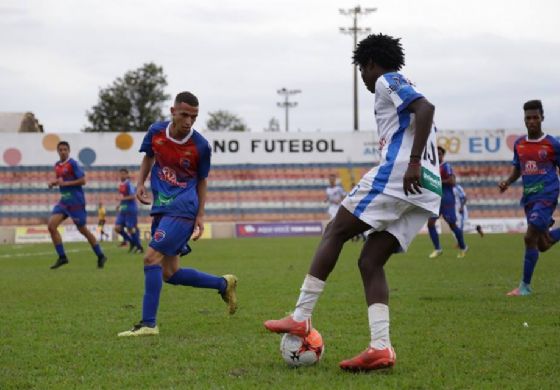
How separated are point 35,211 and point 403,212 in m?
38.2

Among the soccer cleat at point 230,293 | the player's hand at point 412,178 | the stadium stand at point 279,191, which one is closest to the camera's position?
the player's hand at point 412,178

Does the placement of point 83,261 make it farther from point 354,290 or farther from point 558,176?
point 558,176

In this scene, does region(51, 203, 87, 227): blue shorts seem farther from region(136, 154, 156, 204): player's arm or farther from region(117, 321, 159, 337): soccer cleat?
region(117, 321, 159, 337): soccer cleat

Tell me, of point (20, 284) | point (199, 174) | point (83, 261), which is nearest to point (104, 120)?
point (83, 261)

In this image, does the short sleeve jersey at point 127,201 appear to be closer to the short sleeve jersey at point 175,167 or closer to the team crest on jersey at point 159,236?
the short sleeve jersey at point 175,167

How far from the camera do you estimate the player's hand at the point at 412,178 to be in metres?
5.54

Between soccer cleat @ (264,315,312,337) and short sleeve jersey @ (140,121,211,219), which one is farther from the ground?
short sleeve jersey @ (140,121,211,219)

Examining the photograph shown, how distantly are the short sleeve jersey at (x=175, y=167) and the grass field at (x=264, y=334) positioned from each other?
111 centimetres

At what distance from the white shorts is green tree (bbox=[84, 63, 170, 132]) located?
73.2 metres

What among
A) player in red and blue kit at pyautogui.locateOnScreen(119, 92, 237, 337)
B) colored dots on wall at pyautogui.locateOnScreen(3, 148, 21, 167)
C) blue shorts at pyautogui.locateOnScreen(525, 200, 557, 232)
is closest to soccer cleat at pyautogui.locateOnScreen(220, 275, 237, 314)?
player in red and blue kit at pyautogui.locateOnScreen(119, 92, 237, 337)

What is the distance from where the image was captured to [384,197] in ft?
18.9

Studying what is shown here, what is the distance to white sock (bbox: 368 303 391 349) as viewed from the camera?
18.8ft

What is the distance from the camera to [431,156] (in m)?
5.85

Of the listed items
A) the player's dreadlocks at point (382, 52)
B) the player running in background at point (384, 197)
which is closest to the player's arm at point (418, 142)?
the player running in background at point (384, 197)
